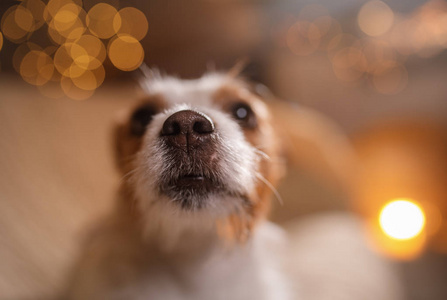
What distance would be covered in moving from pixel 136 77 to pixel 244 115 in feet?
0.84

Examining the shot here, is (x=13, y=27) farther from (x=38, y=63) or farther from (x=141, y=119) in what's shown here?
(x=141, y=119)

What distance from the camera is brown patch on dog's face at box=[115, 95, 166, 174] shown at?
708 mm

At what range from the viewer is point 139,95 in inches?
31.4

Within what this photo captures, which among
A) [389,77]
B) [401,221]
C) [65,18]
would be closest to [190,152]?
[65,18]

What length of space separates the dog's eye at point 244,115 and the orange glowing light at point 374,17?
28.1 inches

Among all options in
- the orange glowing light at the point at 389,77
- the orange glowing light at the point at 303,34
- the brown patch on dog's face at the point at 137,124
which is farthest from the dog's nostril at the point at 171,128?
the orange glowing light at the point at 389,77

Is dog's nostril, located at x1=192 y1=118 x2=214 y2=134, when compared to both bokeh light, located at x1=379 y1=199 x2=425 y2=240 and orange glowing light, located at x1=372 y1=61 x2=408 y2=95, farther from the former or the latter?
orange glowing light, located at x1=372 y1=61 x2=408 y2=95

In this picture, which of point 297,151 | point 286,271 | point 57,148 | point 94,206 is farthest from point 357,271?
point 57,148

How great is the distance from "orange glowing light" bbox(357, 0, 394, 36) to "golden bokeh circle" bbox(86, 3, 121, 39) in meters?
0.93

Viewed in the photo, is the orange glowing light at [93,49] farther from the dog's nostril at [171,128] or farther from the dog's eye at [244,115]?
the dog's eye at [244,115]

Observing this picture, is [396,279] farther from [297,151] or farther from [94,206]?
[94,206]

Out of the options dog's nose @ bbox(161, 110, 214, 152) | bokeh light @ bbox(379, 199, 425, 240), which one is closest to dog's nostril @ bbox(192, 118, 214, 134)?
dog's nose @ bbox(161, 110, 214, 152)

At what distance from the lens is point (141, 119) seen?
729mm


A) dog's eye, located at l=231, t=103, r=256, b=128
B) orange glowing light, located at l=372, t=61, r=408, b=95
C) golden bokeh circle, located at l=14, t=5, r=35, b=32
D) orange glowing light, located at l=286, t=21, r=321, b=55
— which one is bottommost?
golden bokeh circle, located at l=14, t=5, r=35, b=32
